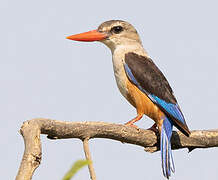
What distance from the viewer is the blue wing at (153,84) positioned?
5.64 metres

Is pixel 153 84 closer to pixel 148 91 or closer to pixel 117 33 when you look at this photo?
pixel 148 91

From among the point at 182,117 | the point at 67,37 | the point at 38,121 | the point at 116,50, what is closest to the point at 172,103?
the point at 182,117

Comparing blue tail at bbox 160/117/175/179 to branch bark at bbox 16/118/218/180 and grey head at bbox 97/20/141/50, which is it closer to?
branch bark at bbox 16/118/218/180

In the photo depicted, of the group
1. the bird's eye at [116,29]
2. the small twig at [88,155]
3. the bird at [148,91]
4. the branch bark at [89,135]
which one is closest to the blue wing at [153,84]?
the bird at [148,91]

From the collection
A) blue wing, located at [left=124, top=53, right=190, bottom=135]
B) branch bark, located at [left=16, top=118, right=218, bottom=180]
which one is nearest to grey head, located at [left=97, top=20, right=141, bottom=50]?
blue wing, located at [left=124, top=53, right=190, bottom=135]

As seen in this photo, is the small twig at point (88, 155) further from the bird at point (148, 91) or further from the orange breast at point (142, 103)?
the orange breast at point (142, 103)

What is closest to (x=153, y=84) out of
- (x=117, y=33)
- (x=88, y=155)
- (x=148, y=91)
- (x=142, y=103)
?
(x=148, y=91)

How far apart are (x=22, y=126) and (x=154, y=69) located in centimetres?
318

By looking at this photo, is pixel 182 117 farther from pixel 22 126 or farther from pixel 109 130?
pixel 22 126

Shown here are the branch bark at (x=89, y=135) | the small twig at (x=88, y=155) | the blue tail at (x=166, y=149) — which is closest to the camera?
the branch bark at (x=89, y=135)

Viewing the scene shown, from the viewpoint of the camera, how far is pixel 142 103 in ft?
18.4

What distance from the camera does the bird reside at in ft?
17.5

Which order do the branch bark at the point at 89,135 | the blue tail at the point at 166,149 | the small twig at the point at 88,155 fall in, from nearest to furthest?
the branch bark at the point at 89,135 < the small twig at the point at 88,155 < the blue tail at the point at 166,149

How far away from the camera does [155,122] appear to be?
5.71 meters
